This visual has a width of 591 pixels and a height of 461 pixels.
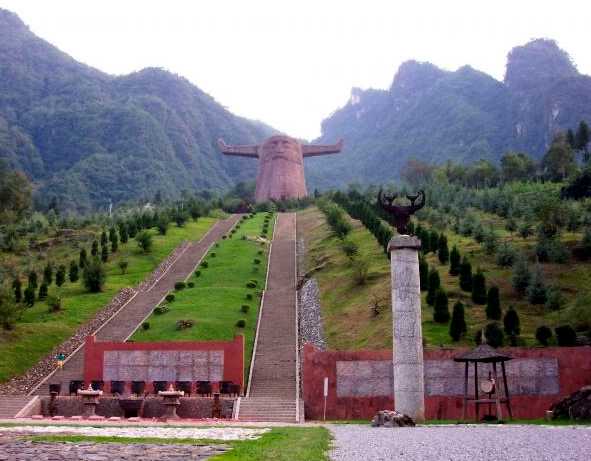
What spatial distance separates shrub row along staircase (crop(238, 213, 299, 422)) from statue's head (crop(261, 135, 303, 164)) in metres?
28.2

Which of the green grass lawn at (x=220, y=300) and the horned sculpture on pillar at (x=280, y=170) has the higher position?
the horned sculpture on pillar at (x=280, y=170)

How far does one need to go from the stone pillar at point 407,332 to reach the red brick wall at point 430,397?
308 centimetres

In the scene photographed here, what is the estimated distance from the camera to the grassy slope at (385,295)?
26.9m

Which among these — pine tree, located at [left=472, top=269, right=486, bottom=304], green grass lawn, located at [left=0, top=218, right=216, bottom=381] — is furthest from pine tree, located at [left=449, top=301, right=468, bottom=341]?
green grass lawn, located at [left=0, top=218, right=216, bottom=381]

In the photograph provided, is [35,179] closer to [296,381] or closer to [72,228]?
[72,228]

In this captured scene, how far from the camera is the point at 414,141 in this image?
5531 inches

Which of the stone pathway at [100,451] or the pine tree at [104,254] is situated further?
the pine tree at [104,254]

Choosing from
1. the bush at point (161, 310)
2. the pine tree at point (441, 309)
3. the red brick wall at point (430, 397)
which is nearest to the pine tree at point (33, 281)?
the bush at point (161, 310)

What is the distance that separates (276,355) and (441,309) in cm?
565

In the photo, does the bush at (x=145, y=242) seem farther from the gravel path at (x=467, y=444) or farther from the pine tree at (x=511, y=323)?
the gravel path at (x=467, y=444)

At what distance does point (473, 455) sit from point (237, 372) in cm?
1549

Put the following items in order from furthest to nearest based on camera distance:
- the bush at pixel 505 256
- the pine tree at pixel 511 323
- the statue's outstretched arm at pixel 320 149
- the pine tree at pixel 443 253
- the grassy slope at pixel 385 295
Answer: the statue's outstretched arm at pixel 320 149 → the pine tree at pixel 443 253 → the bush at pixel 505 256 → the grassy slope at pixel 385 295 → the pine tree at pixel 511 323

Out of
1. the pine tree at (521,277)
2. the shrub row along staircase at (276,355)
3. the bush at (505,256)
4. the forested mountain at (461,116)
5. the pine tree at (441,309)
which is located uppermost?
the forested mountain at (461,116)

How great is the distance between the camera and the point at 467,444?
36.9 feet
